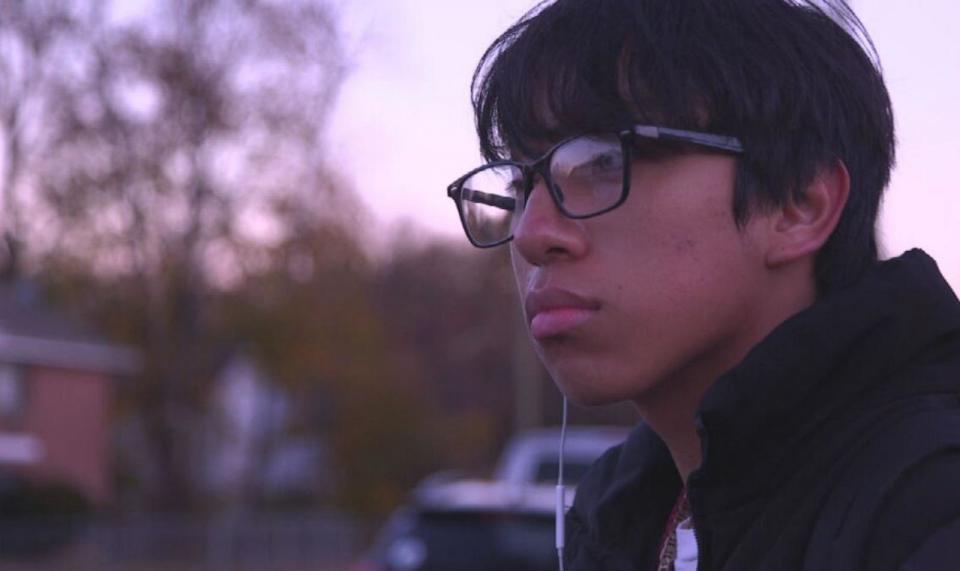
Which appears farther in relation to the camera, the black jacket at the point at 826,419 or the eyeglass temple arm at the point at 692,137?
the eyeglass temple arm at the point at 692,137

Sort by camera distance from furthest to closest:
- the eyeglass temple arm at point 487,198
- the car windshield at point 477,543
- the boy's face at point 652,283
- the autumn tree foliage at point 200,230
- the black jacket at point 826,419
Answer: the autumn tree foliage at point 200,230, the car windshield at point 477,543, the eyeglass temple arm at point 487,198, the boy's face at point 652,283, the black jacket at point 826,419

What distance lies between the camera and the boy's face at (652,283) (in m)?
1.83

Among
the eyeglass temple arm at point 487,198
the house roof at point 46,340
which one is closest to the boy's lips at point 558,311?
the eyeglass temple arm at point 487,198

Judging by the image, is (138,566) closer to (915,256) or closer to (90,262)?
(90,262)

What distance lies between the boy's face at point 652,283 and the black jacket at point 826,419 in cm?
9

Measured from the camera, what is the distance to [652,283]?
1.83 m

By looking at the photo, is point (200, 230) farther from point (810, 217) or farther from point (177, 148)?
point (810, 217)

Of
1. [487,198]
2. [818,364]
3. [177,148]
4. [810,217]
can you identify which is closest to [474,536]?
[487,198]

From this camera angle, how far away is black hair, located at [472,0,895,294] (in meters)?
1.87

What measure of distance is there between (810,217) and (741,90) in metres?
0.17

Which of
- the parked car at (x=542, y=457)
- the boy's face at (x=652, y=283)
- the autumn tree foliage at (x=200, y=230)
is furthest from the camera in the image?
the autumn tree foliage at (x=200, y=230)

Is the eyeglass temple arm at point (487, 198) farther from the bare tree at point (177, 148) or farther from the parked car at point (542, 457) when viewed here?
the bare tree at point (177, 148)

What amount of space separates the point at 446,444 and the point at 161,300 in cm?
1141

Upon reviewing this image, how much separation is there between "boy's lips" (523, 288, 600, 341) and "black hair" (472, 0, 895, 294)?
0.66 feet
